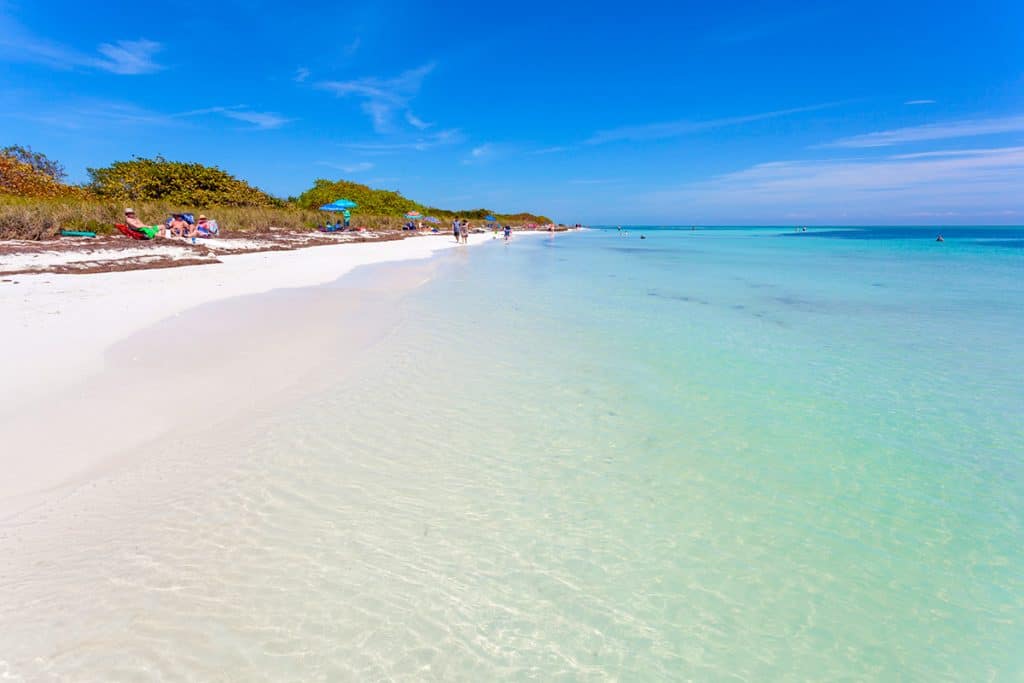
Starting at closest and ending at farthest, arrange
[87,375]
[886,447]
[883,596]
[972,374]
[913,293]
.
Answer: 1. [883,596]
2. [886,447]
3. [87,375]
4. [972,374]
5. [913,293]

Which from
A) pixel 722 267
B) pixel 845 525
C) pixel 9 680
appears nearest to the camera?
pixel 9 680

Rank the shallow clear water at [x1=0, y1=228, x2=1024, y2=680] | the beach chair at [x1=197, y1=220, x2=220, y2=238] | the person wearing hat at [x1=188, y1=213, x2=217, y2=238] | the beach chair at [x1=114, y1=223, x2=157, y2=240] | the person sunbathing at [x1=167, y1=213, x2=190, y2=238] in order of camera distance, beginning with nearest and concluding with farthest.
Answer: the shallow clear water at [x1=0, y1=228, x2=1024, y2=680] → the beach chair at [x1=114, y1=223, x2=157, y2=240] → the person sunbathing at [x1=167, y1=213, x2=190, y2=238] → the person wearing hat at [x1=188, y1=213, x2=217, y2=238] → the beach chair at [x1=197, y1=220, x2=220, y2=238]

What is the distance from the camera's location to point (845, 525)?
3129mm

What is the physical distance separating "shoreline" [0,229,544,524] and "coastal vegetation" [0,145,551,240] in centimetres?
906

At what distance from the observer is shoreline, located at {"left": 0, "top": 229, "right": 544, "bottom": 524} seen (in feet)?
11.7

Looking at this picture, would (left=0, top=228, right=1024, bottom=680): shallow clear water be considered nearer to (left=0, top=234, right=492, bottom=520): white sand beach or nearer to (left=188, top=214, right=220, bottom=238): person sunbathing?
(left=0, top=234, right=492, bottom=520): white sand beach

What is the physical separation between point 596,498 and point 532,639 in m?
1.28

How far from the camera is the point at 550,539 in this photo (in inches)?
115

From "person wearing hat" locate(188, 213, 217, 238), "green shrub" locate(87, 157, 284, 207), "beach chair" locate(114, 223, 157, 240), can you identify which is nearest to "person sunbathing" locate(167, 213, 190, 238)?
"person wearing hat" locate(188, 213, 217, 238)

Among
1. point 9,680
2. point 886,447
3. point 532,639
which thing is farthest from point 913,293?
point 9,680

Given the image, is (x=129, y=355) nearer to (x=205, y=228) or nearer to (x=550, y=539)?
(x=550, y=539)

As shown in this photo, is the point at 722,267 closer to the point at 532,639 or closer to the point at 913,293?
the point at 913,293

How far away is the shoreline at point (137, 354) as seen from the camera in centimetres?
357

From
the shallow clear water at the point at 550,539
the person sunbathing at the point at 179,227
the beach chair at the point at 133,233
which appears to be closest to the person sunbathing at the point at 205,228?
the person sunbathing at the point at 179,227
